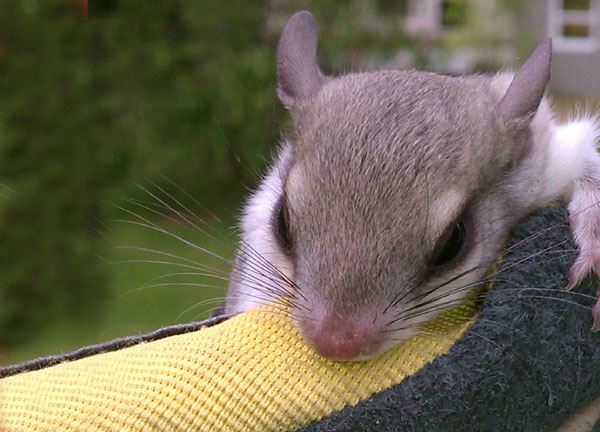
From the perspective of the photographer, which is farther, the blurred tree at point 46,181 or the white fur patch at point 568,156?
the blurred tree at point 46,181

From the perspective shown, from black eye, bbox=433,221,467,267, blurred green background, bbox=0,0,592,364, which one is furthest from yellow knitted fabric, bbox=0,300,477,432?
blurred green background, bbox=0,0,592,364

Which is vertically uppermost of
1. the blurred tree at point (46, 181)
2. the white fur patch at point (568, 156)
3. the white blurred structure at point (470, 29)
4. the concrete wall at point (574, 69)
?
the white fur patch at point (568, 156)

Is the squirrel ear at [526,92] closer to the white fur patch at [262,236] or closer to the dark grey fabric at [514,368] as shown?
the dark grey fabric at [514,368]

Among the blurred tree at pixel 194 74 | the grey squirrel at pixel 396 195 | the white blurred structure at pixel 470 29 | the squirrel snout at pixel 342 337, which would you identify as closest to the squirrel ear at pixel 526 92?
the grey squirrel at pixel 396 195

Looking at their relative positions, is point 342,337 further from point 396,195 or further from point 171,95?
point 171,95

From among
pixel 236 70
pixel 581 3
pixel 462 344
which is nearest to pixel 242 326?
pixel 462 344

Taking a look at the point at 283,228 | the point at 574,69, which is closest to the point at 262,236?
the point at 283,228

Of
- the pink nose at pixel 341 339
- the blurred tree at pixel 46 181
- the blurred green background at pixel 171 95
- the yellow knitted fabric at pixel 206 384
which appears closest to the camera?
the yellow knitted fabric at pixel 206 384
